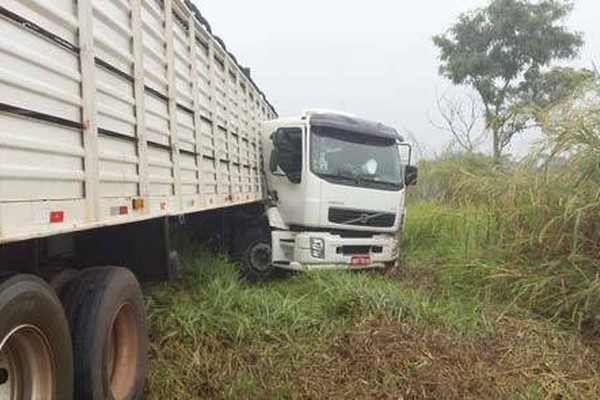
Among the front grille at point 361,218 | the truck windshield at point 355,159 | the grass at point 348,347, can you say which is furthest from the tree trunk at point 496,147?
the grass at point 348,347

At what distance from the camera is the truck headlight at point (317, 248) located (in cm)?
Answer: 864

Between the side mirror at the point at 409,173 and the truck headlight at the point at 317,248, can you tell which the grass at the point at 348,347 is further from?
the side mirror at the point at 409,173

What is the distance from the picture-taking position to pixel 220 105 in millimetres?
6973

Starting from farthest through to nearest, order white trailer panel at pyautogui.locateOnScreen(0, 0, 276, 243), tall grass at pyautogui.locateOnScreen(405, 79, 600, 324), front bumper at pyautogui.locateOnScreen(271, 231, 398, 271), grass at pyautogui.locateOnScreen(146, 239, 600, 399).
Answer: front bumper at pyautogui.locateOnScreen(271, 231, 398, 271)
tall grass at pyautogui.locateOnScreen(405, 79, 600, 324)
grass at pyautogui.locateOnScreen(146, 239, 600, 399)
white trailer panel at pyautogui.locateOnScreen(0, 0, 276, 243)

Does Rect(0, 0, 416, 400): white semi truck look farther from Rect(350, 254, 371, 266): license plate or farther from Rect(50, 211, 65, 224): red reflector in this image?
Rect(350, 254, 371, 266): license plate

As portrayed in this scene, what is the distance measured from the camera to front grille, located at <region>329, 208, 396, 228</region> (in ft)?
29.1

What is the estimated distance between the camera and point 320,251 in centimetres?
866

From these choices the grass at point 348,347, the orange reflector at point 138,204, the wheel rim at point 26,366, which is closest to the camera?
the wheel rim at point 26,366

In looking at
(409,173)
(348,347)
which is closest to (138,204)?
(348,347)

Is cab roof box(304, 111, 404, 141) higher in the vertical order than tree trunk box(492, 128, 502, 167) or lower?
higher

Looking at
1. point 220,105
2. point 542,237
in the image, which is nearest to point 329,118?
point 220,105

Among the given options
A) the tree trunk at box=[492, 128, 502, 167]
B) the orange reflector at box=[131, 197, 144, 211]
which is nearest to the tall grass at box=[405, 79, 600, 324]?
the tree trunk at box=[492, 128, 502, 167]

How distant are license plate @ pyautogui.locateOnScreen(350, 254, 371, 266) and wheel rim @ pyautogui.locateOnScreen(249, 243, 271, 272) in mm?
1039

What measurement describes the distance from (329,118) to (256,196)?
4.43ft
